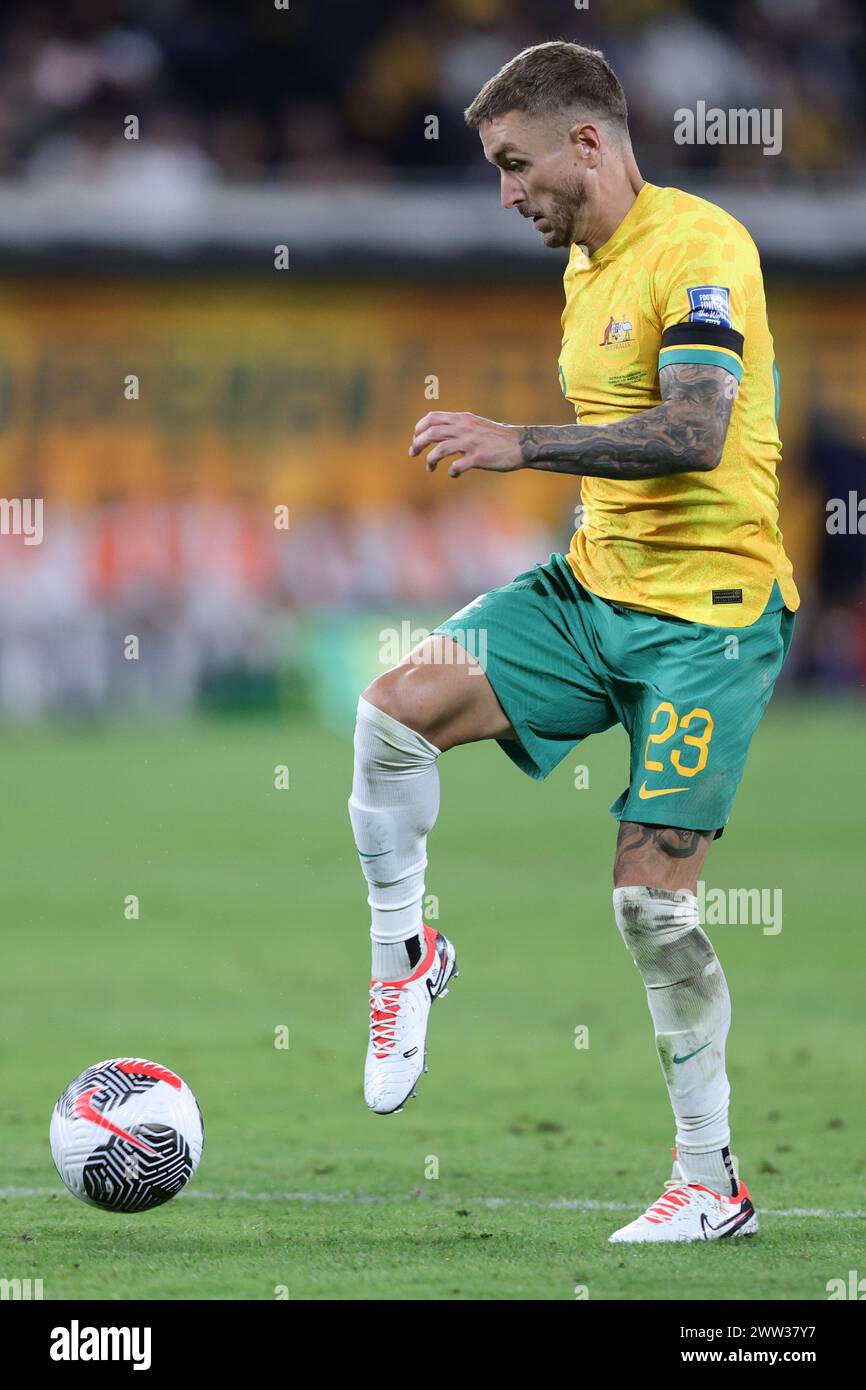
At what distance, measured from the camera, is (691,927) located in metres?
4.89

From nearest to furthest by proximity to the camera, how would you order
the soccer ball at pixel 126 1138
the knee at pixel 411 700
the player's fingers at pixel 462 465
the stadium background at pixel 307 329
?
the player's fingers at pixel 462 465 → the soccer ball at pixel 126 1138 → the knee at pixel 411 700 → the stadium background at pixel 307 329

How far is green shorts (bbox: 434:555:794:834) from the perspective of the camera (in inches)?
194

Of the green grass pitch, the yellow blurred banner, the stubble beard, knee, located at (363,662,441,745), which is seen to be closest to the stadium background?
the yellow blurred banner

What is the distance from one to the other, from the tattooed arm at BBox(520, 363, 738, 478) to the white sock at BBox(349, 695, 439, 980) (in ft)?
2.64

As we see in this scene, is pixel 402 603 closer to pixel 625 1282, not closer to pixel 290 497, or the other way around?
pixel 290 497

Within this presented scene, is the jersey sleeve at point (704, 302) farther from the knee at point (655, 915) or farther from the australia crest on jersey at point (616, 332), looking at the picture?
the knee at point (655, 915)

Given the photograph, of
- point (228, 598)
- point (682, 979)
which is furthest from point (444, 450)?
point (228, 598)

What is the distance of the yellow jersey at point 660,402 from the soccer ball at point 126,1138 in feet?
5.27

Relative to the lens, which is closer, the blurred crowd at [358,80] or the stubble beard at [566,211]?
the stubble beard at [566,211]

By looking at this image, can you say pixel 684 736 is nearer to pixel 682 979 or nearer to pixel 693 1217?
pixel 682 979

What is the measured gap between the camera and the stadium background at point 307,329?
21.3 meters

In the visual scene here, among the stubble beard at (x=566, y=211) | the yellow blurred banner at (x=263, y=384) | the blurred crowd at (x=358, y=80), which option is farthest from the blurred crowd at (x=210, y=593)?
the stubble beard at (x=566, y=211)

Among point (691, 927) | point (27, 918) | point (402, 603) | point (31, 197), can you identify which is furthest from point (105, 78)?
point (691, 927)

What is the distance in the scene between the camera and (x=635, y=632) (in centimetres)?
504
